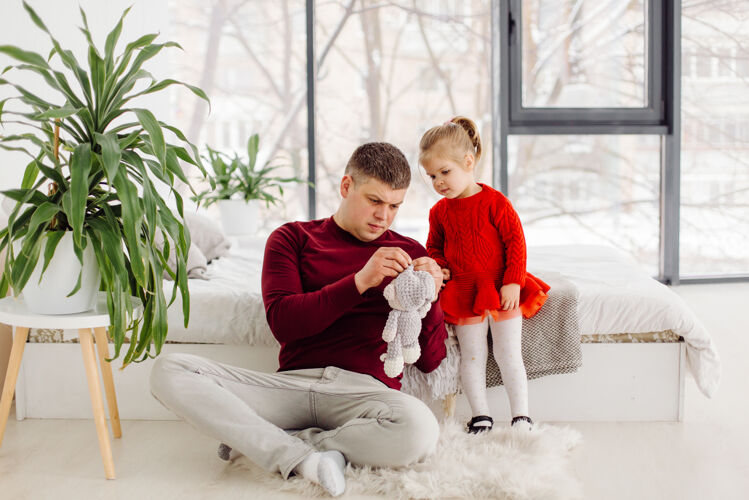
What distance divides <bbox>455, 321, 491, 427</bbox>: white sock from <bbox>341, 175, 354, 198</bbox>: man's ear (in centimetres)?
52

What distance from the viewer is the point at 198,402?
1.93 metres

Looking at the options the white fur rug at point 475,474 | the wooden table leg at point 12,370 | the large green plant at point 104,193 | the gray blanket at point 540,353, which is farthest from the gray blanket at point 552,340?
the wooden table leg at point 12,370

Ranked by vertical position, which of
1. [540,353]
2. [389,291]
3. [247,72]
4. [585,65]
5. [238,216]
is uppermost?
[247,72]

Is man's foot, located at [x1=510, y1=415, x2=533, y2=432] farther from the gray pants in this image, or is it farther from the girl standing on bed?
the gray pants

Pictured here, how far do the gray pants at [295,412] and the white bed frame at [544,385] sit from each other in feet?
1.24

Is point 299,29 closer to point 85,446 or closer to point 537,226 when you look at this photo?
point 537,226

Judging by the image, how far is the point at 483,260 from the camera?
2283mm

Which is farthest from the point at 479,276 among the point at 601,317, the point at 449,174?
the point at 601,317

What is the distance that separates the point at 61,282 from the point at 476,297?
1127 mm

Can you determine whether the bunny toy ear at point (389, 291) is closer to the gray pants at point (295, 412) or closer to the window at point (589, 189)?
the gray pants at point (295, 412)

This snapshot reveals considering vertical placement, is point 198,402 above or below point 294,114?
below

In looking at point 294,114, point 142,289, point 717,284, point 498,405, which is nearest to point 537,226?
point 717,284

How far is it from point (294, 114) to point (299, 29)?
581 mm

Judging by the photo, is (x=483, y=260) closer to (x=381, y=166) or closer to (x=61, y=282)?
(x=381, y=166)
